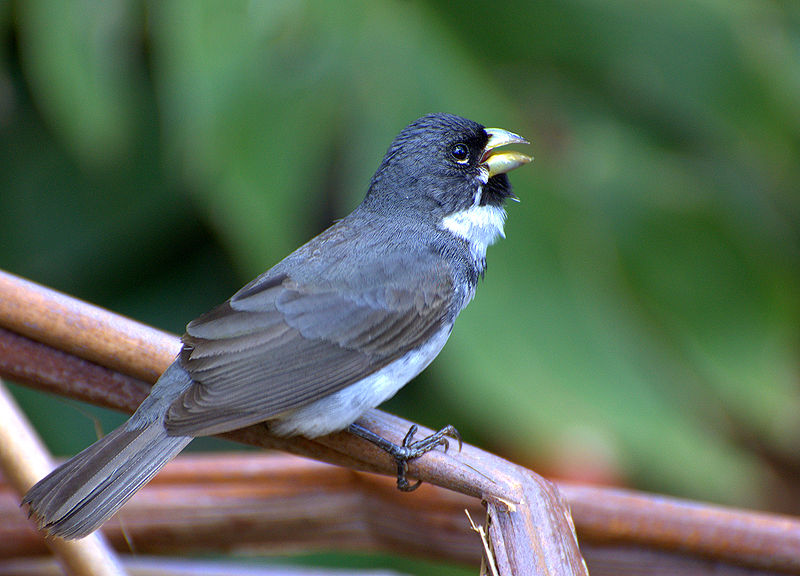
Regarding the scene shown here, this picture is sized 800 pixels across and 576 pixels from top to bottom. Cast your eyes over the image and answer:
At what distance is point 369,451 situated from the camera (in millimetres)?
1770

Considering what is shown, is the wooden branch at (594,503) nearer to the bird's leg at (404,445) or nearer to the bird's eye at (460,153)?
the bird's leg at (404,445)

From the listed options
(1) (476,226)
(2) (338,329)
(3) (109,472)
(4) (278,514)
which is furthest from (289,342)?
(1) (476,226)

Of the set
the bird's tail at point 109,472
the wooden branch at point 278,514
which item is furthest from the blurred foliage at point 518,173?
the bird's tail at point 109,472

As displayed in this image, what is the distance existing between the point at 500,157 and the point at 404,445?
1002 mm

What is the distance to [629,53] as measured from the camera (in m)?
3.35

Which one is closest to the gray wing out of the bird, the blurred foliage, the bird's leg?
the bird

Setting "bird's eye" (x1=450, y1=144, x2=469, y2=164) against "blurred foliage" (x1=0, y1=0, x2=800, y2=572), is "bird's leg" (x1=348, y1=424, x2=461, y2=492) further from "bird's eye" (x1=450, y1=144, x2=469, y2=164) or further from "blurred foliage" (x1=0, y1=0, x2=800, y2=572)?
"blurred foliage" (x1=0, y1=0, x2=800, y2=572)

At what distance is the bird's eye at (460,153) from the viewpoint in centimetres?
253

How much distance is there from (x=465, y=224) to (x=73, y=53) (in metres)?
1.27

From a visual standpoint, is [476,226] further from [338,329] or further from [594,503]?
[594,503]

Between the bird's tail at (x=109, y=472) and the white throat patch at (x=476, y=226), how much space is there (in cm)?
83

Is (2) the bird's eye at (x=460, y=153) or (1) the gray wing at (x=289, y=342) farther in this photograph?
(2) the bird's eye at (x=460, y=153)

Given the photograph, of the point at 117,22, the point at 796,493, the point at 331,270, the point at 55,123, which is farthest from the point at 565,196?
the point at 796,493

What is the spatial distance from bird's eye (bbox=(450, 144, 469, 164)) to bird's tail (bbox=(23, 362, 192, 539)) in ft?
3.11
